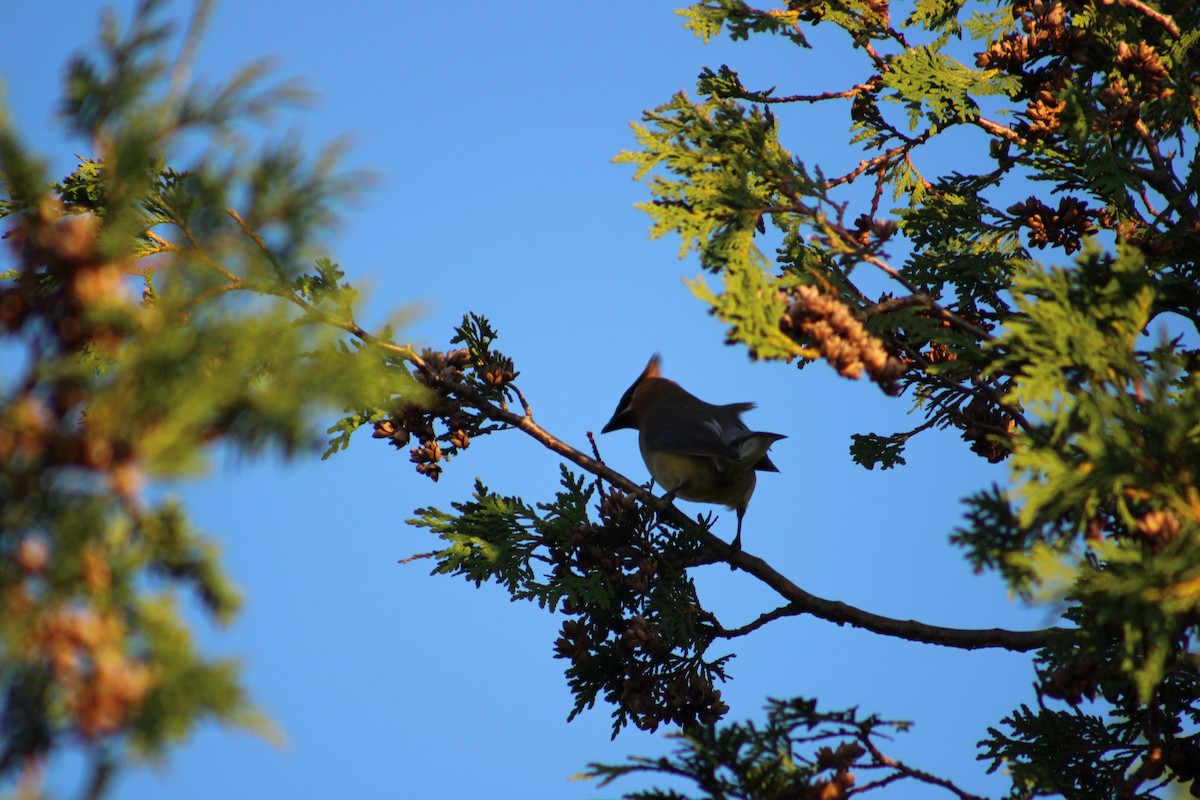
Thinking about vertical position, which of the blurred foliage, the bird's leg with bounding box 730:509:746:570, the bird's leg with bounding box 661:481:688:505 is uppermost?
the bird's leg with bounding box 661:481:688:505

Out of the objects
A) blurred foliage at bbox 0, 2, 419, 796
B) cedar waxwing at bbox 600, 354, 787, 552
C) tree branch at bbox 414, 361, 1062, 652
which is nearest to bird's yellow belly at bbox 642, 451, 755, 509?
cedar waxwing at bbox 600, 354, 787, 552

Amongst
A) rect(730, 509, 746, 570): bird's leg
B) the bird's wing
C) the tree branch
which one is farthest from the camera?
the bird's wing

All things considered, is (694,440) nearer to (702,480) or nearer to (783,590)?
(702,480)

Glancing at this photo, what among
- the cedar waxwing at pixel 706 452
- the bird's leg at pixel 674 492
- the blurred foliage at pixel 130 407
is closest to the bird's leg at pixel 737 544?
the cedar waxwing at pixel 706 452

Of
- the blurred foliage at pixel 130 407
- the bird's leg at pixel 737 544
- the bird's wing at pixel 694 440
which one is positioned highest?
the bird's wing at pixel 694 440

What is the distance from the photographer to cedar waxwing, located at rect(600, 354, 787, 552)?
5.97m

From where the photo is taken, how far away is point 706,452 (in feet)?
19.5

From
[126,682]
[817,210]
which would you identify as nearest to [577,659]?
[817,210]

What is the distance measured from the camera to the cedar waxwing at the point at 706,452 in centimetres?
597

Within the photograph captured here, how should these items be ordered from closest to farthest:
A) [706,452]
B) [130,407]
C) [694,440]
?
[130,407], [706,452], [694,440]

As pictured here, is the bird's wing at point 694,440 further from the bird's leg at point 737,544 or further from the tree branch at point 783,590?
the tree branch at point 783,590

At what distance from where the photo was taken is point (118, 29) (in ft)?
8.11

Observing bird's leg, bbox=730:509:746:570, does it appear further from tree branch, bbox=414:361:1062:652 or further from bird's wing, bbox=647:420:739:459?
bird's wing, bbox=647:420:739:459

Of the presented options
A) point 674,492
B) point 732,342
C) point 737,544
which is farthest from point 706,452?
point 732,342
